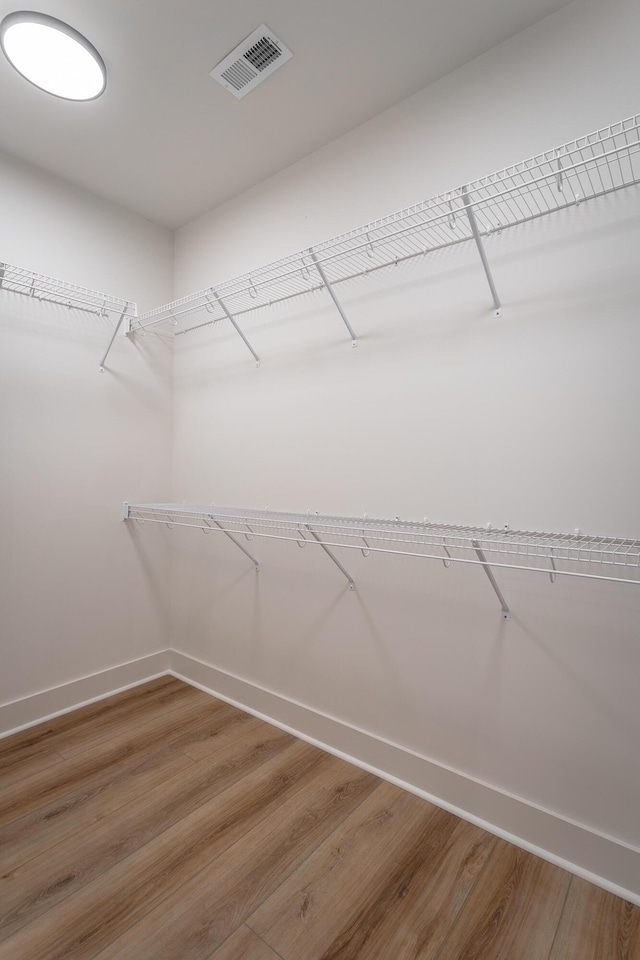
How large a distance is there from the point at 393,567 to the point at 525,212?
128 cm

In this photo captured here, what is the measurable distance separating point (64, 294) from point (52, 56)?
91 cm

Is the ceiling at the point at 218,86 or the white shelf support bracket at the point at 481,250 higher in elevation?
the ceiling at the point at 218,86

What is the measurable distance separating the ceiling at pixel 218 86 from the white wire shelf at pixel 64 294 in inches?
21.3

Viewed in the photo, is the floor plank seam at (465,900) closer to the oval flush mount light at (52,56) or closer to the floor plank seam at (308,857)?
the floor plank seam at (308,857)

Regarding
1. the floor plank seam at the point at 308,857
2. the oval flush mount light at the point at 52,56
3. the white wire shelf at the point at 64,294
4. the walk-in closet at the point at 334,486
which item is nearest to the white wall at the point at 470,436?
the walk-in closet at the point at 334,486

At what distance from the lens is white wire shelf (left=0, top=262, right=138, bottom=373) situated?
203 centimetres

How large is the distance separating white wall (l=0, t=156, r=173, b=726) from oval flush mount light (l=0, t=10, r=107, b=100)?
59 centimetres

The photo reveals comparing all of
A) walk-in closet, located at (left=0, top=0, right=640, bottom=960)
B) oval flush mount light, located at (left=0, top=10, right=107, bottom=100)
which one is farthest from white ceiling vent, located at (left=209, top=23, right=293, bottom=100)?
oval flush mount light, located at (left=0, top=10, right=107, bottom=100)

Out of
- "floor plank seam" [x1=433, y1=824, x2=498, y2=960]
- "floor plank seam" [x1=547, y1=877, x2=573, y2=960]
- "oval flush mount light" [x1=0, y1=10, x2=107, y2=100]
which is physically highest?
"oval flush mount light" [x1=0, y1=10, x2=107, y2=100]

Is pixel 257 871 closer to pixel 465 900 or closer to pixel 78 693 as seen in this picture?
pixel 465 900

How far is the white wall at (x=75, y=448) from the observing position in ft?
6.82

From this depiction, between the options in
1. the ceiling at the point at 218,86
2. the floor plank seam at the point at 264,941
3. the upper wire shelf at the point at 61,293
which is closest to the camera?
the floor plank seam at the point at 264,941

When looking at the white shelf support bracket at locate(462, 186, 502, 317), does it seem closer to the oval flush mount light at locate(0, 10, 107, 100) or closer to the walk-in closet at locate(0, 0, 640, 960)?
the walk-in closet at locate(0, 0, 640, 960)

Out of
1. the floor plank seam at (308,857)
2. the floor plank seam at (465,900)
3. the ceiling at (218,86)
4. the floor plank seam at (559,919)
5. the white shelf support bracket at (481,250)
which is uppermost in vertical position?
the ceiling at (218,86)
